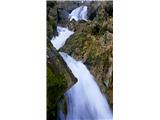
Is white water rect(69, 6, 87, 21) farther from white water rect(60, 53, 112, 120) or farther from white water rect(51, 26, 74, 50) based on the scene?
white water rect(60, 53, 112, 120)

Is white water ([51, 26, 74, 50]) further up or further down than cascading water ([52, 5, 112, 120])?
further up

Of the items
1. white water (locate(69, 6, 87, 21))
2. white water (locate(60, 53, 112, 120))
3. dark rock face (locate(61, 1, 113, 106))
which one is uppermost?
white water (locate(69, 6, 87, 21))

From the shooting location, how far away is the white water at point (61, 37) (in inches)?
104

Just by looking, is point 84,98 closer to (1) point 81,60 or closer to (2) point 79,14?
(1) point 81,60

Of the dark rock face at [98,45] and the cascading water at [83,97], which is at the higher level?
the dark rock face at [98,45]

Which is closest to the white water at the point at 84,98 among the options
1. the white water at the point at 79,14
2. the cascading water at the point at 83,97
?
the cascading water at the point at 83,97

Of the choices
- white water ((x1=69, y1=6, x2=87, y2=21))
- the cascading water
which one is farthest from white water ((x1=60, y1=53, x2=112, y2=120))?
white water ((x1=69, y1=6, x2=87, y2=21))

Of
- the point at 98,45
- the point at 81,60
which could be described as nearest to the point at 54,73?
the point at 81,60

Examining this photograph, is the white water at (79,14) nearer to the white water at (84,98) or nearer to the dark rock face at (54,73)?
the dark rock face at (54,73)

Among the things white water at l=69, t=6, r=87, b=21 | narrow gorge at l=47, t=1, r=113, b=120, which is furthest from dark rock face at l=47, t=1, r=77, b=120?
white water at l=69, t=6, r=87, b=21

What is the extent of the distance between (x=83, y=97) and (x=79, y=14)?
528mm

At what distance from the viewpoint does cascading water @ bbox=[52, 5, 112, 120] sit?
104 inches

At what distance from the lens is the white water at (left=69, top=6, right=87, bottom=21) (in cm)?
265
